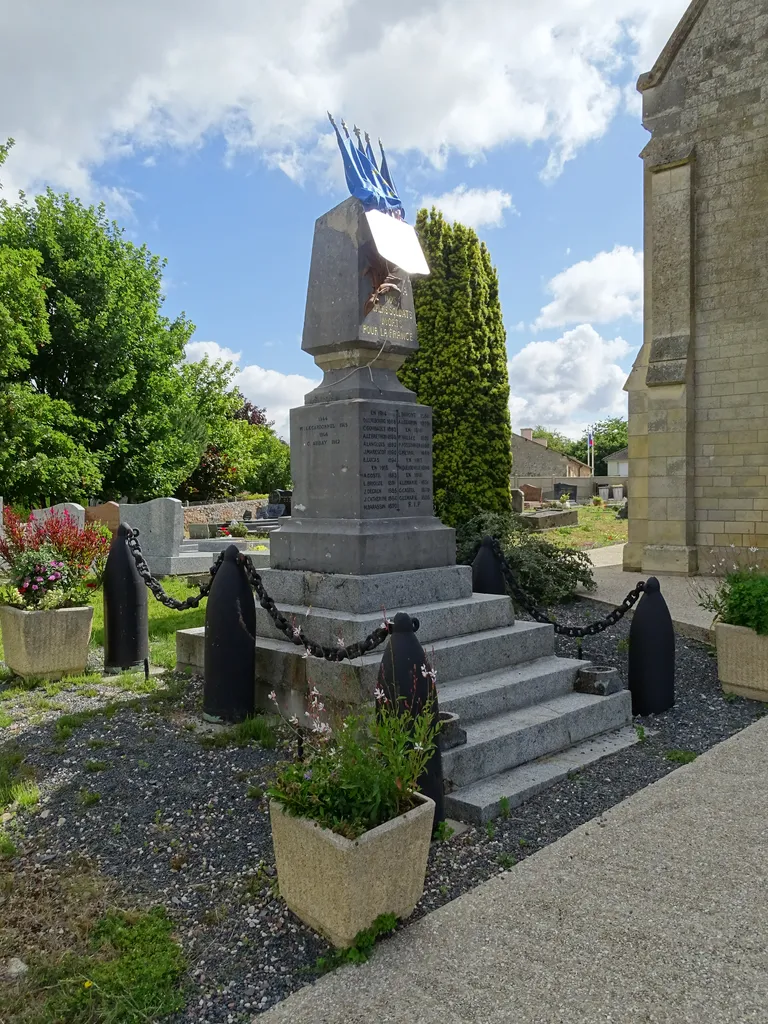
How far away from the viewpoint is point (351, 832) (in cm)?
271

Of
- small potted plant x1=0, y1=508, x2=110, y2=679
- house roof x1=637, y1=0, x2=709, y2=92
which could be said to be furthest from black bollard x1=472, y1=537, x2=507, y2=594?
house roof x1=637, y1=0, x2=709, y2=92

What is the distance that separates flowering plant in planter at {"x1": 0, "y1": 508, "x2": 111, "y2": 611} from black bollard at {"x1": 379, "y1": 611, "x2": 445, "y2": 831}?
399cm

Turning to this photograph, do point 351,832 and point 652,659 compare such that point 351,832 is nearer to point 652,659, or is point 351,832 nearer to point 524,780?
point 524,780

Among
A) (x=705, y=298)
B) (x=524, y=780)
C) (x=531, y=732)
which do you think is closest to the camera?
(x=524, y=780)

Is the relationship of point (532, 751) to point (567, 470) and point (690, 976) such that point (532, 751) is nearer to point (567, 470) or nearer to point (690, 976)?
point (690, 976)

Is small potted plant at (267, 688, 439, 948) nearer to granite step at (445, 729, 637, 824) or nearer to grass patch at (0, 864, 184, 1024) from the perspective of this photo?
grass patch at (0, 864, 184, 1024)

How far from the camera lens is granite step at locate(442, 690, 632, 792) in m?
4.16

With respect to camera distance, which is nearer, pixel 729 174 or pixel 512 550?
pixel 512 550

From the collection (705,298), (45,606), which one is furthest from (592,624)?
(705,298)

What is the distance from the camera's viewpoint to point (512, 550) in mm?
10195

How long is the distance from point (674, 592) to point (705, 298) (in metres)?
5.20

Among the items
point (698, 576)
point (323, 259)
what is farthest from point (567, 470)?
point (323, 259)

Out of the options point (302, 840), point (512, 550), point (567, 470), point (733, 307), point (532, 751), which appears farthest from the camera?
point (567, 470)

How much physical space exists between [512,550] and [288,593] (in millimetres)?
5059
